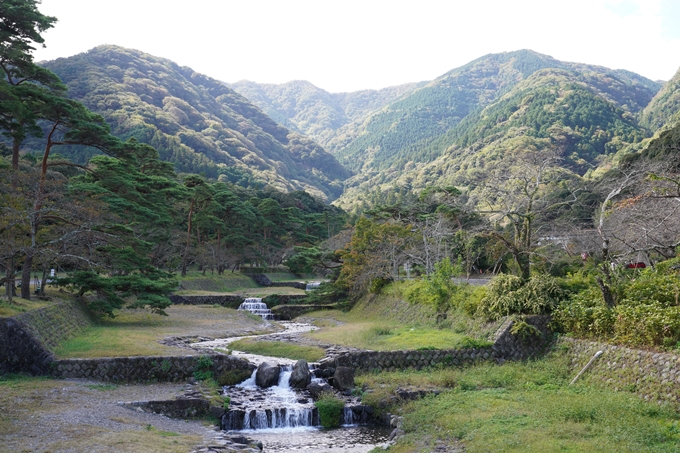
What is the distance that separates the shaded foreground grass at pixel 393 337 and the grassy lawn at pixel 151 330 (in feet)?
20.6

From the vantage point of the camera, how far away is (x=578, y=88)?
132 meters

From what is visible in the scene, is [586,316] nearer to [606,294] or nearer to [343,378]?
[606,294]

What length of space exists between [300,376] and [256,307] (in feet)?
78.0

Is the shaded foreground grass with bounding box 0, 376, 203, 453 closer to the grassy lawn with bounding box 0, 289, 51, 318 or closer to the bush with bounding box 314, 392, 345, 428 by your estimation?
the grassy lawn with bounding box 0, 289, 51, 318

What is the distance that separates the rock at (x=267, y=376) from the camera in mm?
17938

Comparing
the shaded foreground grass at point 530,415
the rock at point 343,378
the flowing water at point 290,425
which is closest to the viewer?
the shaded foreground grass at point 530,415

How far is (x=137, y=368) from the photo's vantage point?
57.9ft

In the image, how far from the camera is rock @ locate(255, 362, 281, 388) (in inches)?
706

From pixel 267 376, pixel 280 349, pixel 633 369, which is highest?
pixel 633 369

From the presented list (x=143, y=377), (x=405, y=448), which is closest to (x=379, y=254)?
(x=143, y=377)

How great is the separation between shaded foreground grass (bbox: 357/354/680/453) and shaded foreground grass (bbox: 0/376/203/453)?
560cm

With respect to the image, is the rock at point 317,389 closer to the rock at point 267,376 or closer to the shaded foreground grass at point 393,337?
the rock at point 267,376

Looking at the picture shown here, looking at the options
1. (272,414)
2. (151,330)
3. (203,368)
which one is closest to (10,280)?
(151,330)

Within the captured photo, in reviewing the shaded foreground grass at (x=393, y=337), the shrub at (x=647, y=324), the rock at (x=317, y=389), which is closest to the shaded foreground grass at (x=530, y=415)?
the rock at (x=317, y=389)
